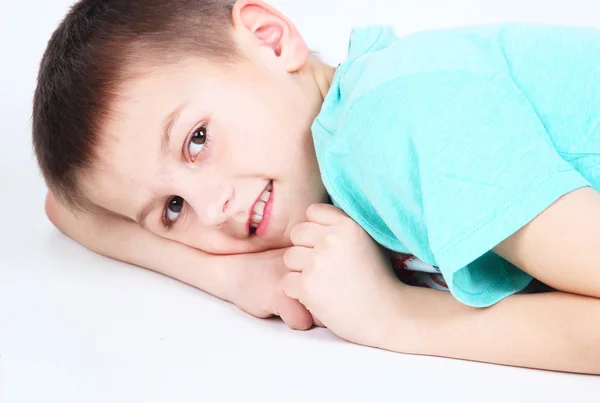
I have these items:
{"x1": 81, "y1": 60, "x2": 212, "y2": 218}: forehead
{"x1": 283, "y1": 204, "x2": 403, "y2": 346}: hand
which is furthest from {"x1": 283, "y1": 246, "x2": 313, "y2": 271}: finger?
{"x1": 81, "y1": 60, "x2": 212, "y2": 218}: forehead

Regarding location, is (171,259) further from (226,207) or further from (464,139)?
(464,139)

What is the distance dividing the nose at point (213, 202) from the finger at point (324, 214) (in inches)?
4.6

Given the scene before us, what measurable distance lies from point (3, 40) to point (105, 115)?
123 centimetres

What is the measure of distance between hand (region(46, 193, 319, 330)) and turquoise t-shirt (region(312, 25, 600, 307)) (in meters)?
0.17

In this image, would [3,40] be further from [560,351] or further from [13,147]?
[560,351]

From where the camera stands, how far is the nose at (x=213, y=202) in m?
1.27

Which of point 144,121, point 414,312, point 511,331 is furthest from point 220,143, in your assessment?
point 511,331

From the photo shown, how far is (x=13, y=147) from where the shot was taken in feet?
7.13

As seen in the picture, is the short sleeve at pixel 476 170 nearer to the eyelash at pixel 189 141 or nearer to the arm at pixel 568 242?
the arm at pixel 568 242

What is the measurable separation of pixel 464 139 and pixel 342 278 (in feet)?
0.86

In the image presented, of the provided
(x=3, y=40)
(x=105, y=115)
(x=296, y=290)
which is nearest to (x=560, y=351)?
(x=296, y=290)

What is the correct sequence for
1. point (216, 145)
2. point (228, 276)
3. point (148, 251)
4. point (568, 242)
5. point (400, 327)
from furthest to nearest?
point (148, 251), point (228, 276), point (216, 145), point (400, 327), point (568, 242)

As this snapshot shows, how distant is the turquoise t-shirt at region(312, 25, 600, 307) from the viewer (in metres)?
1.04

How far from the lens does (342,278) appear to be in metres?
1.19
